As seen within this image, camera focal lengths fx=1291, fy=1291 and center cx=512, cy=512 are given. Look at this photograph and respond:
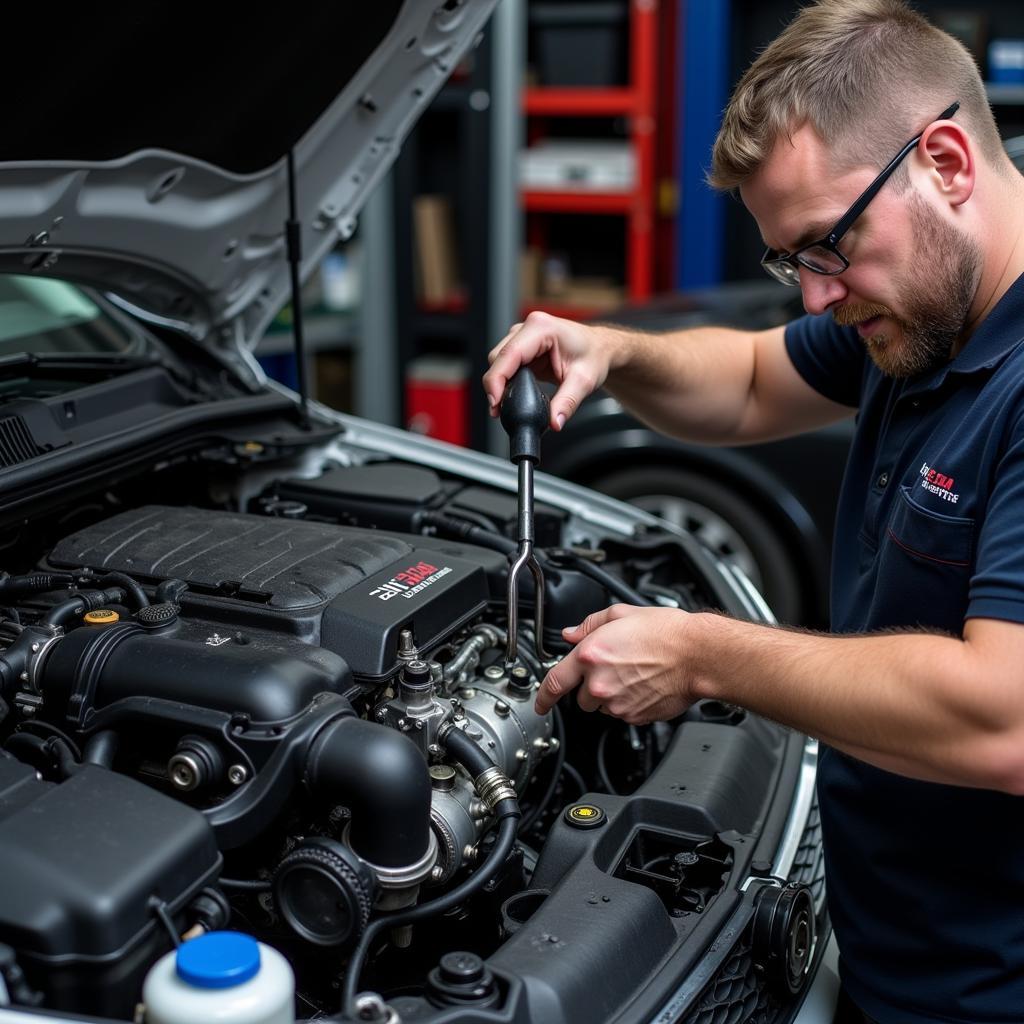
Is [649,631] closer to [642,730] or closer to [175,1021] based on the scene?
[642,730]

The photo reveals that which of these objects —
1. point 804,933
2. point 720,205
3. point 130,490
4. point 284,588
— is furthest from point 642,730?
point 720,205

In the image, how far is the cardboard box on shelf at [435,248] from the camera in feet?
18.8

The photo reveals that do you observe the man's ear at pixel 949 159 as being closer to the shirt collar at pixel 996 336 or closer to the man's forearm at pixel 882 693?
the shirt collar at pixel 996 336

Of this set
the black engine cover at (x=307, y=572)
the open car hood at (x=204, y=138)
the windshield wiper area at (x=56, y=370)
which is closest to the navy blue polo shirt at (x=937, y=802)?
the black engine cover at (x=307, y=572)

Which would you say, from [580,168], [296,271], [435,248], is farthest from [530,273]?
[296,271]

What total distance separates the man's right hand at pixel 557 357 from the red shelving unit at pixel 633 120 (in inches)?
165

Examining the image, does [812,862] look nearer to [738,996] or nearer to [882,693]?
[738,996]

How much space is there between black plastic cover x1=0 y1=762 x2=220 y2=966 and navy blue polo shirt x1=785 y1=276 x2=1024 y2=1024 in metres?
0.83

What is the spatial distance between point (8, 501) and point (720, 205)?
17.8 ft

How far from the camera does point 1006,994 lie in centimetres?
152


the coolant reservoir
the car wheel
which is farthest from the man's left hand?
the car wheel

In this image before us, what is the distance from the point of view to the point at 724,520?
152 inches

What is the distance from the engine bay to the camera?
1.25 meters


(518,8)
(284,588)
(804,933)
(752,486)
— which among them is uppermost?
(518,8)
